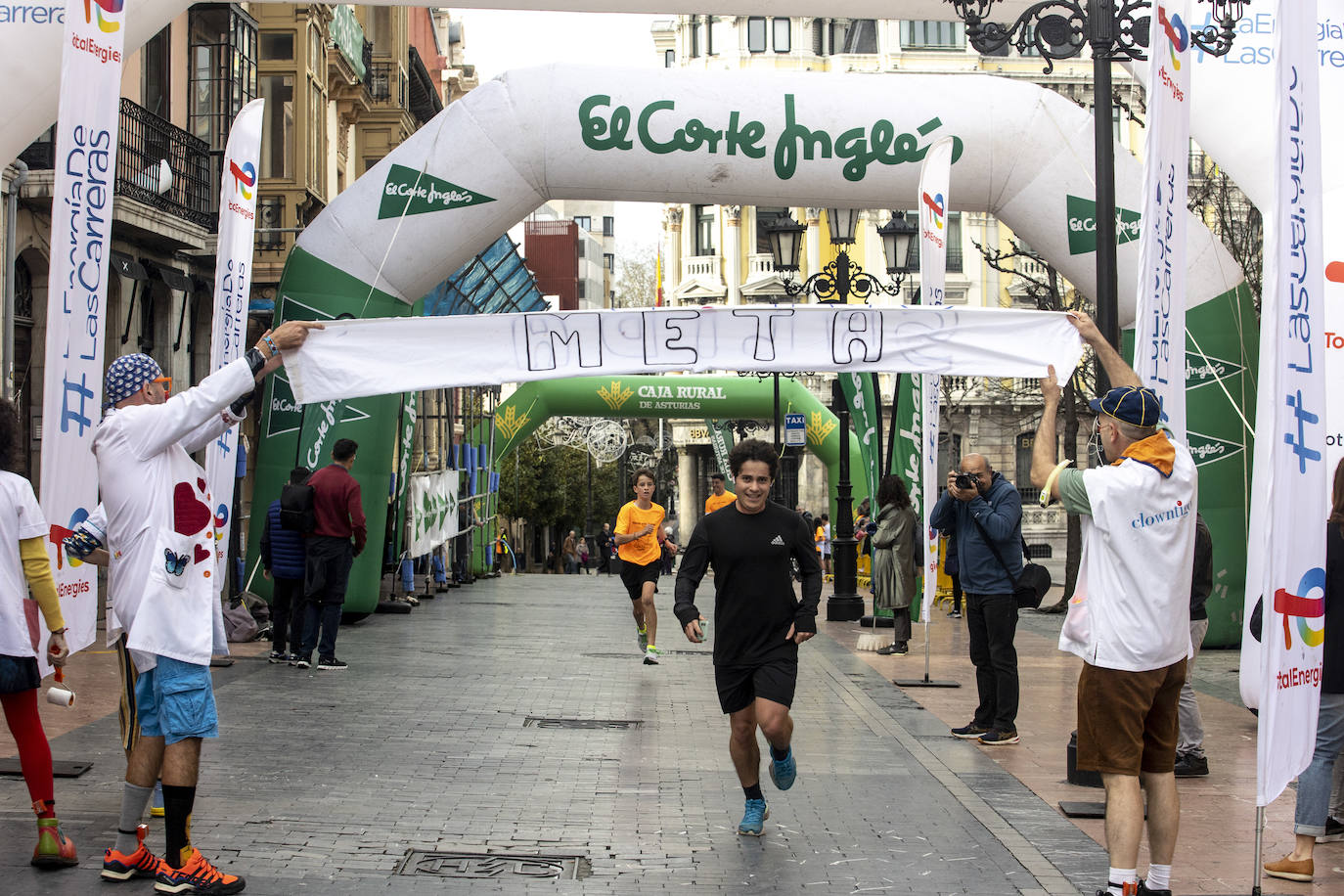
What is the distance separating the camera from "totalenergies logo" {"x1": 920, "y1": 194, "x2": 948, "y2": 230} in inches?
497

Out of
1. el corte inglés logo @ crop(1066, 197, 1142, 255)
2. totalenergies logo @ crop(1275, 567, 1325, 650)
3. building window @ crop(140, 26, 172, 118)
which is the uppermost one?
building window @ crop(140, 26, 172, 118)

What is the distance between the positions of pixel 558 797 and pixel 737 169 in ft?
25.0

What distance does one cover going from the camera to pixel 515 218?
48.0ft

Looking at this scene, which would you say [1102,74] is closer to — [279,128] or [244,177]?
[244,177]

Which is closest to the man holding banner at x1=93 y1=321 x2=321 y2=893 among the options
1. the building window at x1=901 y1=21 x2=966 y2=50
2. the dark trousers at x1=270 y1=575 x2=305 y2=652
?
the dark trousers at x1=270 y1=575 x2=305 y2=652

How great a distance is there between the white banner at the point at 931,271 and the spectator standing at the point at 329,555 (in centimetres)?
468

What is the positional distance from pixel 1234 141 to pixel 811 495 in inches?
2013

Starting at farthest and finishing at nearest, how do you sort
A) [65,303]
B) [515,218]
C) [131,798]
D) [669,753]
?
[515,218] < [669,753] < [65,303] < [131,798]

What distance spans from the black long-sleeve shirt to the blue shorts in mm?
2134

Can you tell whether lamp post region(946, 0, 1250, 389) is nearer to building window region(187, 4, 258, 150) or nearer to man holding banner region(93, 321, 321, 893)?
man holding banner region(93, 321, 321, 893)

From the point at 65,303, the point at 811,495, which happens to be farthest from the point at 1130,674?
the point at 811,495

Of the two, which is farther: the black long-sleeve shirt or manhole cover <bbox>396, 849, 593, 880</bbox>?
the black long-sleeve shirt

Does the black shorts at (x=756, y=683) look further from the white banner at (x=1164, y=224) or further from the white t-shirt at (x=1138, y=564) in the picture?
the white banner at (x=1164, y=224)

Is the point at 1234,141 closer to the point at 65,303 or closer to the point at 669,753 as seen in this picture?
the point at 669,753
